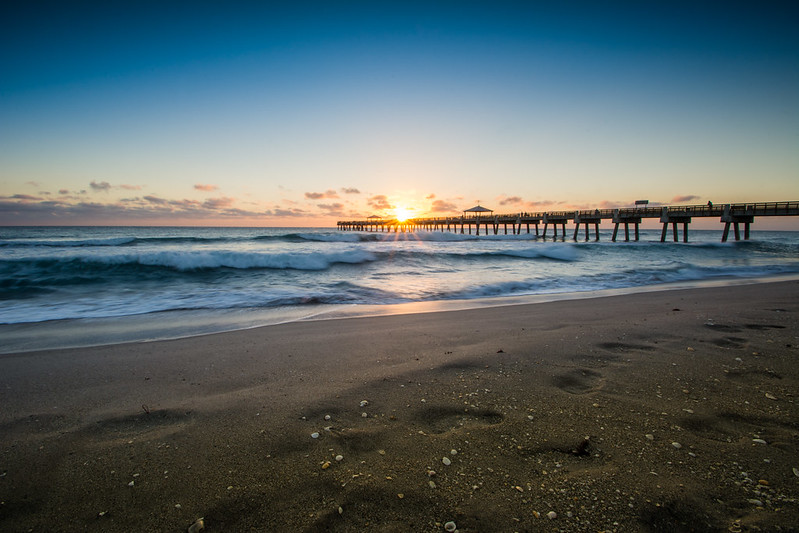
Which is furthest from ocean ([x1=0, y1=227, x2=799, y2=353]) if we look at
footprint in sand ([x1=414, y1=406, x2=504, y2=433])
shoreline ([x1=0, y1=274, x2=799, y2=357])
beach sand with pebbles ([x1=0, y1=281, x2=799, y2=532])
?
footprint in sand ([x1=414, y1=406, x2=504, y2=433])

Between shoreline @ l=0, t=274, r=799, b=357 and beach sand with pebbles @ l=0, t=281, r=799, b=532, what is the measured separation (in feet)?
A: 3.16

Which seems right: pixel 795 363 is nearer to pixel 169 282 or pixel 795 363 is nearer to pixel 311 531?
pixel 311 531

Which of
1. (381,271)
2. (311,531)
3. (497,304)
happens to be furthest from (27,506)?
(381,271)

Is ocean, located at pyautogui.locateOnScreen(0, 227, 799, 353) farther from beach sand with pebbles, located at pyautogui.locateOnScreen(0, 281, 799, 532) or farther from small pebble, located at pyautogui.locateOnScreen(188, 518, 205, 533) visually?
small pebble, located at pyautogui.locateOnScreen(188, 518, 205, 533)

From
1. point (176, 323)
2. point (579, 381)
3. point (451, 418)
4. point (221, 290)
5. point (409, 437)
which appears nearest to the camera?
point (409, 437)

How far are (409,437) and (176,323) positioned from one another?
18.3 feet

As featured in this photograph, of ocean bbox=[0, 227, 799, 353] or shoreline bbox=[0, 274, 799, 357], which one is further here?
ocean bbox=[0, 227, 799, 353]

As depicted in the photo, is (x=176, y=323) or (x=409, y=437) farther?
(x=176, y=323)

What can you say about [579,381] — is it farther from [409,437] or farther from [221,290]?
[221,290]

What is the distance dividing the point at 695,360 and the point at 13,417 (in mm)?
5813

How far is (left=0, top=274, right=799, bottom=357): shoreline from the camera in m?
4.96

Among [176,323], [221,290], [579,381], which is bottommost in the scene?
[221,290]

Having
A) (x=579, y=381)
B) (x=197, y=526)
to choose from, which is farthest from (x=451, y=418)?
(x=197, y=526)

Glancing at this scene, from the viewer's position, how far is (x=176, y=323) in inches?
242
